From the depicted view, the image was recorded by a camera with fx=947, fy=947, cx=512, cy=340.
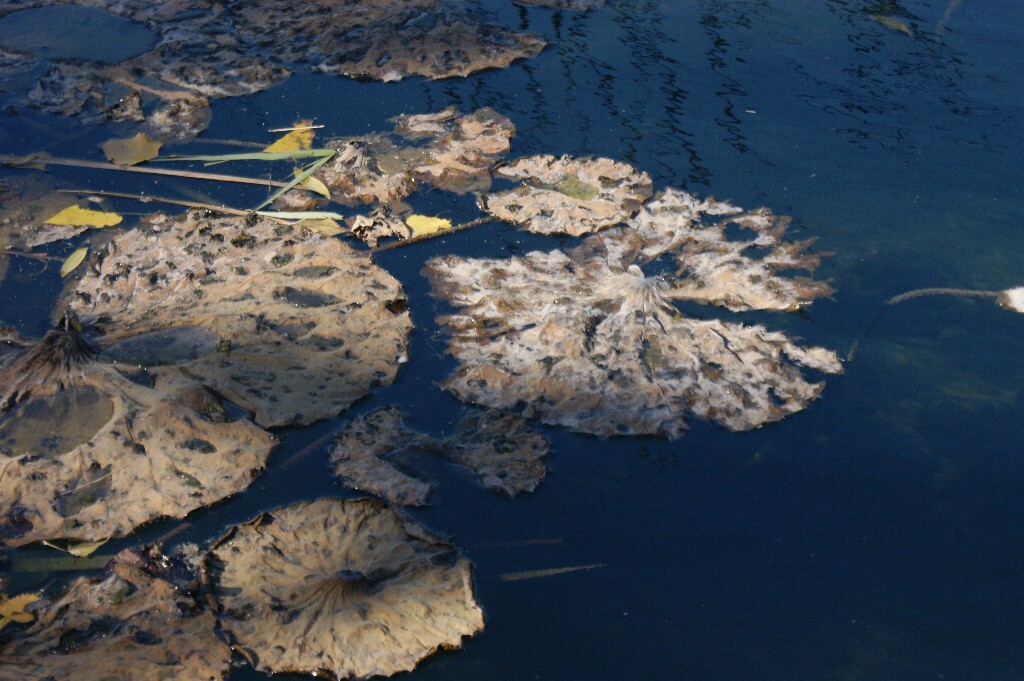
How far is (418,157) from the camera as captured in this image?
3408 mm

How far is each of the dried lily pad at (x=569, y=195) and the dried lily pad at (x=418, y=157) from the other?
0.13 meters

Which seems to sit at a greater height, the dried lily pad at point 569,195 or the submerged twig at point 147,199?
the dried lily pad at point 569,195

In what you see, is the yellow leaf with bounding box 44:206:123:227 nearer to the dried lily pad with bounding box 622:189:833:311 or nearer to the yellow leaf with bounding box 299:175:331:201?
the yellow leaf with bounding box 299:175:331:201

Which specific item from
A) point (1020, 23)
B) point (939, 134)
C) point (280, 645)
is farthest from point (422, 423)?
point (1020, 23)

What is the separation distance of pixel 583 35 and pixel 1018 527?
287 cm

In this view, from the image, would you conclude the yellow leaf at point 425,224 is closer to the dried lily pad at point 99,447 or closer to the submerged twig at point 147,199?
the submerged twig at point 147,199

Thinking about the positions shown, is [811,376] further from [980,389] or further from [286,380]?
[286,380]

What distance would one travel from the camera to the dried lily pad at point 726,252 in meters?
2.83

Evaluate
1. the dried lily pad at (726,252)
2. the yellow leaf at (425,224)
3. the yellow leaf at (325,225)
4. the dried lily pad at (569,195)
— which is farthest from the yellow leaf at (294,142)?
the dried lily pad at (726,252)

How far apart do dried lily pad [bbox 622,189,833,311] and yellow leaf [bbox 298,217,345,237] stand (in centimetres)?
93

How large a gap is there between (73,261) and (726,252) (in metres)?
2.01

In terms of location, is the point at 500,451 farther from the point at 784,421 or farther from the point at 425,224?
the point at 425,224

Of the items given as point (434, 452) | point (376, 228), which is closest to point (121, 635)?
point (434, 452)

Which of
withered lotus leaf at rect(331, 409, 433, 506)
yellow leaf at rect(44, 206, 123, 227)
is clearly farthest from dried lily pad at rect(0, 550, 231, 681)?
yellow leaf at rect(44, 206, 123, 227)
